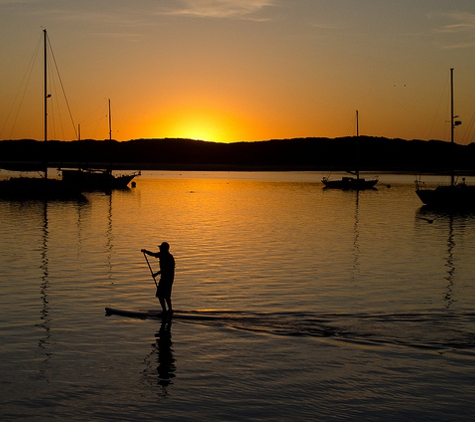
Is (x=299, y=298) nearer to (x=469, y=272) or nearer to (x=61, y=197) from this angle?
(x=469, y=272)

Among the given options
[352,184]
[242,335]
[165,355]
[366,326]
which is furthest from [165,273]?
[352,184]

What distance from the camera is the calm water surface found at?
12086 mm

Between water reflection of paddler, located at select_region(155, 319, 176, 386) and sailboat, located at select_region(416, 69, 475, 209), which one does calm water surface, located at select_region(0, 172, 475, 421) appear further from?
sailboat, located at select_region(416, 69, 475, 209)

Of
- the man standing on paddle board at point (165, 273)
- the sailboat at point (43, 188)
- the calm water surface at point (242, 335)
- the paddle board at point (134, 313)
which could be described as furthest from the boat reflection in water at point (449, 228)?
the sailboat at point (43, 188)

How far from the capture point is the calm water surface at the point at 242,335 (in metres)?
12.1

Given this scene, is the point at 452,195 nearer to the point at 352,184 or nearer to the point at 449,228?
the point at 449,228

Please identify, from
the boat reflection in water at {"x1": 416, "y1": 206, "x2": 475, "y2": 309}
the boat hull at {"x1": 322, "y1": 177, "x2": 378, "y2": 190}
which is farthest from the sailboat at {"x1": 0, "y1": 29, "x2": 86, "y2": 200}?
the boat hull at {"x1": 322, "y1": 177, "x2": 378, "y2": 190}

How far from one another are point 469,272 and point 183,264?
12.0 m

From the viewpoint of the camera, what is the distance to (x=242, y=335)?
55.0 ft

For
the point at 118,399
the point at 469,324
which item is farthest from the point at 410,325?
the point at 118,399

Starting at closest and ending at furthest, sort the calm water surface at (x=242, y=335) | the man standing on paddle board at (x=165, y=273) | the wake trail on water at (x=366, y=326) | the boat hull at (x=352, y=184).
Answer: the calm water surface at (x=242, y=335), the wake trail on water at (x=366, y=326), the man standing on paddle board at (x=165, y=273), the boat hull at (x=352, y=184)

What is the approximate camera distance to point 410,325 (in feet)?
58.6

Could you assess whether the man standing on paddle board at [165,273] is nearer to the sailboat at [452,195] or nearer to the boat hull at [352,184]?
the sailboat at [452,195]

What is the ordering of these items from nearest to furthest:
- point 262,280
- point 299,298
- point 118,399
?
point 118,399 < point 299,298 < point 262,280
